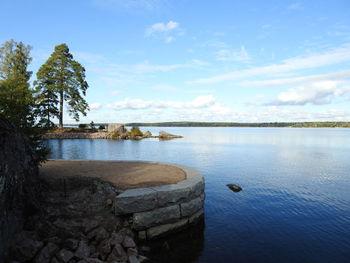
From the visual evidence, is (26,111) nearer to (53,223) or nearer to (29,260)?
(53,223)

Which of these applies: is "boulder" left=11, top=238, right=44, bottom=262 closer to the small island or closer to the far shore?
the far shore

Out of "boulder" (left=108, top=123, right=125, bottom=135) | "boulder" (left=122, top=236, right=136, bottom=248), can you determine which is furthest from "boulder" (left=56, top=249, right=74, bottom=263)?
"boulder" (left=108, top=123, right=125, bottom=135)

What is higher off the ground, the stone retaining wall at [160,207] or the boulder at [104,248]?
the stone retaining wall at [160,207]

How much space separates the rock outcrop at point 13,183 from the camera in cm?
546

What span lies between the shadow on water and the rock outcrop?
326 centimetres

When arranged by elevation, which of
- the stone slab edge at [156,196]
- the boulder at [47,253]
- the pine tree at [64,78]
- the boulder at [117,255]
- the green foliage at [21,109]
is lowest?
the boulder at [117,255]

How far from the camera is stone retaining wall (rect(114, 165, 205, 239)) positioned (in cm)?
711

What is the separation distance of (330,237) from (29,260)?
30.5 ft

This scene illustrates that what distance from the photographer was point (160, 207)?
7.47m

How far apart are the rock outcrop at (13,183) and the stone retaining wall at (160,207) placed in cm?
258

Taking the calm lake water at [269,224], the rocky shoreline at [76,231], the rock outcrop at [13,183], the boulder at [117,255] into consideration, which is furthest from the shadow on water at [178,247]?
the rock outcrop at [13,183]

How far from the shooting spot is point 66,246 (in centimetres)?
601

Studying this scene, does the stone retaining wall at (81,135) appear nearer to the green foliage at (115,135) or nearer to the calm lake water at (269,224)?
the green foliage at (115,135)

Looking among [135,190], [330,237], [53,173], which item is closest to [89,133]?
[53,173]
